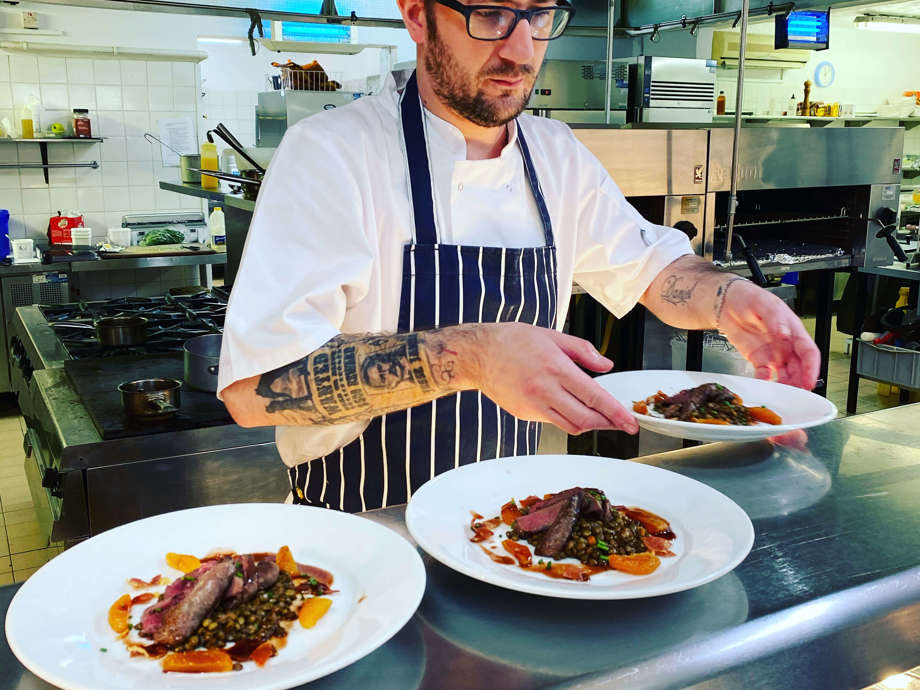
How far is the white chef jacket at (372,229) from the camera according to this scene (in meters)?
1.39

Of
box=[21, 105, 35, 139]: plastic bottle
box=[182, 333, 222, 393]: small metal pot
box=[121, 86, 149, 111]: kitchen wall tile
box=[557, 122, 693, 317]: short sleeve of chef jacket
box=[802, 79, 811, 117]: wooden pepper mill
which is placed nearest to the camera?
box=[557, 122, 693, 317]: short sleeve of chef jacket

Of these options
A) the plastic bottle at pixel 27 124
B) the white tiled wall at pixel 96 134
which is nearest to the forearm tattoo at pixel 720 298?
the plastic bottle at pixel 27 124

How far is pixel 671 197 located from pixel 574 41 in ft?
17.2

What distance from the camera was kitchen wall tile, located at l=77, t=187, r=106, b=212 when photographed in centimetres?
751

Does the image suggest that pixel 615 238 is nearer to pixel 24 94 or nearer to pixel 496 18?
pixel 496 18

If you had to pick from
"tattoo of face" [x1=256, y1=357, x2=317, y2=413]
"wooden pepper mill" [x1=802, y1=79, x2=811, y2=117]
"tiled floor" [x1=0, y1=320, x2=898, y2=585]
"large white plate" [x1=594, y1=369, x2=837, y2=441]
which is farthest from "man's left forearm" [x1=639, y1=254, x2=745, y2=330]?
"wooden pepper mill" [x1=802, y1=79, x2=811, y2=117]

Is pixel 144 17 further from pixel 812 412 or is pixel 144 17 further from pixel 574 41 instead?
pixel 812 412

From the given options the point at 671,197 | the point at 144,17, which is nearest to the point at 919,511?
the point at 671,197

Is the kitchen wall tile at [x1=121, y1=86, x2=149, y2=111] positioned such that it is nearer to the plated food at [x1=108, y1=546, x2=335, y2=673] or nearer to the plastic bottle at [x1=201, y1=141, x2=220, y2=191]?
the plastic bottle at [x1=201, y1=141, x2=220, y2=191]

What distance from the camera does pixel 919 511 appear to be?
1.33 metres

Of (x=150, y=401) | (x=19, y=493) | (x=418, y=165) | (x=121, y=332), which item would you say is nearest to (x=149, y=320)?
(x=121, y=332)

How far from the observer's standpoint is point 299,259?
4.73 feet

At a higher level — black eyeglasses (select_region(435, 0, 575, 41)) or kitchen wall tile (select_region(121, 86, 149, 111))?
kitchen wall tile (select_region(121, 86, 149, 111))

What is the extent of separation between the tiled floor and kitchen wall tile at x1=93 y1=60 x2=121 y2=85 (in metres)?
2.97
